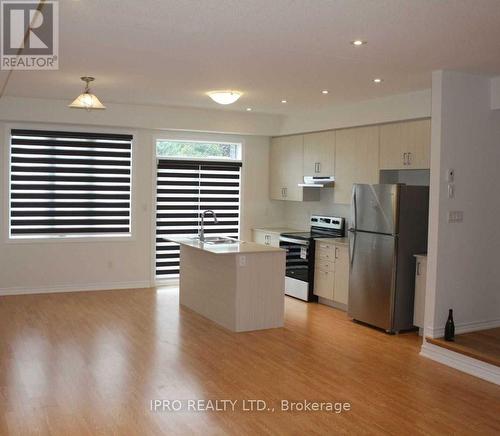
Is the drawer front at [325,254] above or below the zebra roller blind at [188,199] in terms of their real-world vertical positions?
below

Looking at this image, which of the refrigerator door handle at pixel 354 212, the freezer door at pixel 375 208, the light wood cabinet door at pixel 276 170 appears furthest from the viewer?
the light wood cabinet door at pixel 276 170

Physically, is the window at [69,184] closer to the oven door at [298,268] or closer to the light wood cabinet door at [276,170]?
the light wood cabinet door at [276,170]

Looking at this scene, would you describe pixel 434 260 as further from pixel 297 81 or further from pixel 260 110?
pixel 260 110

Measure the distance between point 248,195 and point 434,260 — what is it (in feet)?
14.1

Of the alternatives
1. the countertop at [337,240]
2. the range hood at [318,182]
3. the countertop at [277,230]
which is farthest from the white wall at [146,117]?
the countertop at [337,240]

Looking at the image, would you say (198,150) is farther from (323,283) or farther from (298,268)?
(323,283)

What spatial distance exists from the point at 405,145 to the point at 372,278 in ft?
5.22

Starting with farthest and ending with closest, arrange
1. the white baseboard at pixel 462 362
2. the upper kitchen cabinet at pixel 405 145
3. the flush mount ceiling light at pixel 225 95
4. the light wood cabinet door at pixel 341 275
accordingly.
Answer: the light wood cabinet door at pixel 341 275
the flush mount ceiling light at pixel 225 95
the upper kitchen cabinet at pixel 405 145
the white baseboard at pixel 462 362

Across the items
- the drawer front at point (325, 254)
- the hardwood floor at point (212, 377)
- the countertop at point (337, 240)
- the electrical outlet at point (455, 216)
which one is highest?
the electrical outlet at point (455, 216)

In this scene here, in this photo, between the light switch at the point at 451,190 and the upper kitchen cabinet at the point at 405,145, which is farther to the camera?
the upper kitchen cabinet at the point at 405,145

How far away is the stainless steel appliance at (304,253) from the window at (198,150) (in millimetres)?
1787

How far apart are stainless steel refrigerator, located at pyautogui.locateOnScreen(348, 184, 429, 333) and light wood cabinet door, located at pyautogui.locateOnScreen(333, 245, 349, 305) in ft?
1.90

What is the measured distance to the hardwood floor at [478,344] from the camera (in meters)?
4.77

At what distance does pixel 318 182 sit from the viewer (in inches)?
309
